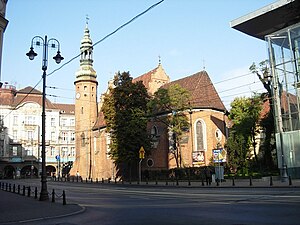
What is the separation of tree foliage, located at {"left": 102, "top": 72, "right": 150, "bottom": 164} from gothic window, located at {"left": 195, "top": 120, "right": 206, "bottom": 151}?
782 centimetres

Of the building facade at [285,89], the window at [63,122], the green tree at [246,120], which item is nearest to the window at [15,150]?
the window at [63,122]

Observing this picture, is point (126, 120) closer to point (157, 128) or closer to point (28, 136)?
point (157, 128)

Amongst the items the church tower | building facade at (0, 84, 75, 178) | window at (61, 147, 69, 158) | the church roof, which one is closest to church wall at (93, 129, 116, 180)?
the church tower

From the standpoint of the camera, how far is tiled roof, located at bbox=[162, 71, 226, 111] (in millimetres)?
51156

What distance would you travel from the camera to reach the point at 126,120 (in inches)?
1836

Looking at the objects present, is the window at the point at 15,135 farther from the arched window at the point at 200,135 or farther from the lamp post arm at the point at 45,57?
the lamp post arm at the point at 45,57

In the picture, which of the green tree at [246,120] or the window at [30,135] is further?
the window at [30,135]

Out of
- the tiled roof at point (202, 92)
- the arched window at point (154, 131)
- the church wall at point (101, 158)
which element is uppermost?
the tiled roof at point (202, 92)

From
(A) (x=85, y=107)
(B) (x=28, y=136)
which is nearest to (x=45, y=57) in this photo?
(A) (x=85, y=107)

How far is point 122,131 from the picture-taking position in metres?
46.1

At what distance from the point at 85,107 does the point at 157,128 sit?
1681cm

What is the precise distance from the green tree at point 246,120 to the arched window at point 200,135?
4.27 metres

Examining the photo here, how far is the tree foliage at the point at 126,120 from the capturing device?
4578 centimetres

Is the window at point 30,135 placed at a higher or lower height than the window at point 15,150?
higher
